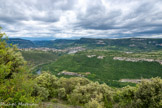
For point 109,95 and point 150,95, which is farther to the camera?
point 109,95

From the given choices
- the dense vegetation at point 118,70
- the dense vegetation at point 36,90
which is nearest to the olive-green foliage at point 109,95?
the dense vegetation at point 36,90

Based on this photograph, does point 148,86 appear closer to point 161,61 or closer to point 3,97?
point 3,97

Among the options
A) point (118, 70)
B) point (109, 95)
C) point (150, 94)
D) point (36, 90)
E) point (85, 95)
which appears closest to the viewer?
point (150, 94)

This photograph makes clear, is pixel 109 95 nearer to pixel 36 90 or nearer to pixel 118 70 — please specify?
pixel 36 90

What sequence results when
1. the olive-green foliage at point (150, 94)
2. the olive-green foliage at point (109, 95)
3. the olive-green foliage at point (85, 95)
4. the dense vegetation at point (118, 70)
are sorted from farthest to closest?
the dense vegetation at point (118, 70) → the olive-green foliage at point (85, 95) → the olive-green foliage at point (109, 95) → the olive-green foliage at point (150, 94)

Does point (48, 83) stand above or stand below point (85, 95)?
above

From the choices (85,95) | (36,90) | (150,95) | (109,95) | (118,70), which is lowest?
(118,70)

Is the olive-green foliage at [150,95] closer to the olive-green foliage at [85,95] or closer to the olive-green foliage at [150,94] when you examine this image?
the olive-green foliage at [150,94]

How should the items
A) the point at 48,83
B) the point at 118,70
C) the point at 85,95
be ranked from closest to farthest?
the point at 85,95 < the point at 48,83 < the point at 118,70

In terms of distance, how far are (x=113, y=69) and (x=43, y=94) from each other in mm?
132202

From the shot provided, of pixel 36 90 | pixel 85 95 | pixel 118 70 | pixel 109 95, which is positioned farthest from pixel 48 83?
pixel 118 70

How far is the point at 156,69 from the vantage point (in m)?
125

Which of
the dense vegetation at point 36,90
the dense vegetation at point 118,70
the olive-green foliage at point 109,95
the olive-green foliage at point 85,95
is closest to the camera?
the dense vegetation at point 36,90

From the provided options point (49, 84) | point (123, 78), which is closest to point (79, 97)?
point (49, 84)
